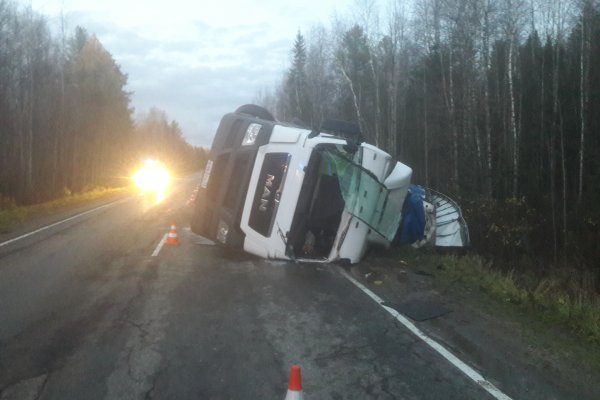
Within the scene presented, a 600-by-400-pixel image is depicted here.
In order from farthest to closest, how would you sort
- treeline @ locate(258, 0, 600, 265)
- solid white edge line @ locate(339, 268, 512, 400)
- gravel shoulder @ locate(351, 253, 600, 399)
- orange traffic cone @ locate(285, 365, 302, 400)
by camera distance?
treeline @ locate(258, 0, 600, 265) < gravel shoulder @ locate(351, 253, 600, 399) < solid white edge line @ locate(339, 268, 512, 400) < orange traffic cone @ locate(285, 365, 302, 400)

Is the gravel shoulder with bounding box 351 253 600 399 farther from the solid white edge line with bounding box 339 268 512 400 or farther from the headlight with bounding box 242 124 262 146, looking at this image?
the headlight with bounding box 242 124 262 146

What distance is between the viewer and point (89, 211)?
736 inches

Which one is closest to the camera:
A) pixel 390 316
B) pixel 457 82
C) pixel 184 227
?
pixel 390 316

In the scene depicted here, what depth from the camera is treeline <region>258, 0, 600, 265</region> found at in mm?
13836

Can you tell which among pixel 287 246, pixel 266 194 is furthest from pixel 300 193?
pixel 287 246

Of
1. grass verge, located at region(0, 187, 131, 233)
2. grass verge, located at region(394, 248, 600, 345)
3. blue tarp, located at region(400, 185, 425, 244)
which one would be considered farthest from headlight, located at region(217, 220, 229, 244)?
grass verge, located at region(0, 187, 131, 233)

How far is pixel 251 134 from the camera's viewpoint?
907 cm

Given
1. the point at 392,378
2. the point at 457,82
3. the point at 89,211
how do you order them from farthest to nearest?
the point at 457,82 → the point at 89,211 → the point at 392,378

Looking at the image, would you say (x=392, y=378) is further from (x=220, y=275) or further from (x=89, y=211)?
(x=89, y=211)

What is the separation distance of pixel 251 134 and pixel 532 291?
5298 mm

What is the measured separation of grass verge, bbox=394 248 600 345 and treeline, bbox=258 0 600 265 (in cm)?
346

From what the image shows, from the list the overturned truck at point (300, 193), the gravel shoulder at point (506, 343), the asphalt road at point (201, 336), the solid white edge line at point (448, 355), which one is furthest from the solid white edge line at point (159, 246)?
the solid white edge line at point (448, 355)

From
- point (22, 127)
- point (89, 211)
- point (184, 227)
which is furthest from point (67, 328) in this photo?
point (22, 127)

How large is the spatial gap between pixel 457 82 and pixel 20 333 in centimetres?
2366
